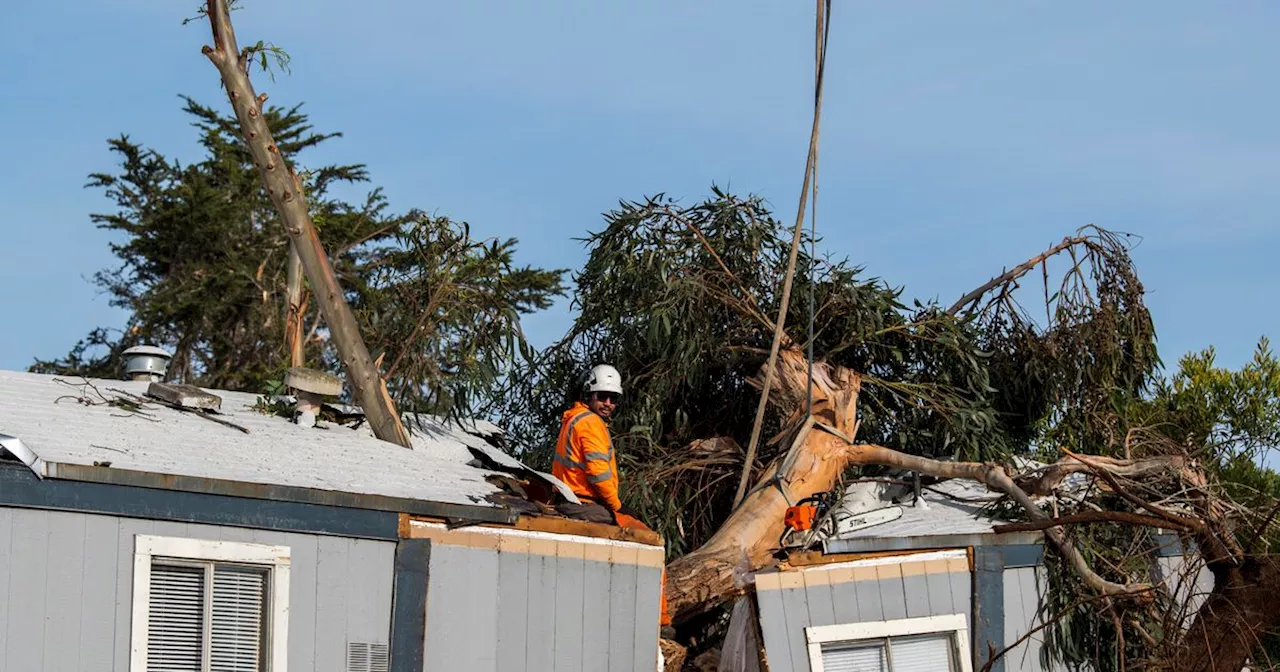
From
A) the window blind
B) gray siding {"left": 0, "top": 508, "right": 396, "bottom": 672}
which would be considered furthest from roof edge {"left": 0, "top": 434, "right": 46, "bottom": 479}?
the window blind

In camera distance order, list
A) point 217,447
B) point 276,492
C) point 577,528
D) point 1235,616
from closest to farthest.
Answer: point 276,492 < point 217,447 < point 577,528 < point 1235,616

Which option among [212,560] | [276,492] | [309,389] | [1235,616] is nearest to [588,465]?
[309,389]

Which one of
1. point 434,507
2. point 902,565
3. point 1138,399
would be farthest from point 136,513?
point 1138,399

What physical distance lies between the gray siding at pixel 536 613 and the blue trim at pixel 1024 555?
272 centimetres

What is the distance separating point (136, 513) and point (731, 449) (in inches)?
243

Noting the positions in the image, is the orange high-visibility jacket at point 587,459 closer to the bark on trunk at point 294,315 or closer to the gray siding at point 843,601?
the gray siding at point 843,601

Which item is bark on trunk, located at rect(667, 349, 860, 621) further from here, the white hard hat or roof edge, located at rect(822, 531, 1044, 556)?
the white hard hat

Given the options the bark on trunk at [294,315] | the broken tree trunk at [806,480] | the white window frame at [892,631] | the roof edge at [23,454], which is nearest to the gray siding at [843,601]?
the white window frame at [892,631]

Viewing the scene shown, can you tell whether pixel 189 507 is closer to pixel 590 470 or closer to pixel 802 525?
pixel 590 470

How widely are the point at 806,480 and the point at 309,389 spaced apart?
3906mm

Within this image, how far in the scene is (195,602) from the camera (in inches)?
337

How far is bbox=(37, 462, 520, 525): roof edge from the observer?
818 centimetres

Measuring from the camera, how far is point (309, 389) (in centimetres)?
1170

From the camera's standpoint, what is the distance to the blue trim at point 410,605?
9.23m
